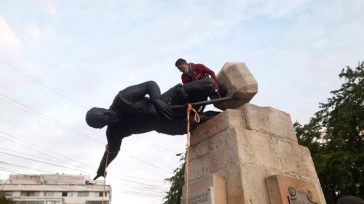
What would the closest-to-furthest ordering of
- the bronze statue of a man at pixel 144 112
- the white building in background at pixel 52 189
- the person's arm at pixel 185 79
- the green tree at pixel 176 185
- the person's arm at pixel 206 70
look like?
1. the bronze statue of a man at pixel 144 112
2. the person's arm at pixel 206 70
3. the person's arm at pixel 185 79
4. the green tree at pixel 176 185
5. the white building in background at pixel 52 189

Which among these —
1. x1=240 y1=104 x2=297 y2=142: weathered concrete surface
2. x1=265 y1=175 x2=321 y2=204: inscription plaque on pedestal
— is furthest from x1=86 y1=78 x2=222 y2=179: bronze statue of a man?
x1=265 y1=175 x2=321 y2=204: inscription plaque on pedestal

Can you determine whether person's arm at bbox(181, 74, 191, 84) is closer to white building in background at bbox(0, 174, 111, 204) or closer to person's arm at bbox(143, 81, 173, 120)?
person's arm at bbox(143, 81, 173, 120)

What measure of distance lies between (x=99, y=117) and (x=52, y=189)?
53075 mm

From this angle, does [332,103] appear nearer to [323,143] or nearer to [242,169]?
[323,143]

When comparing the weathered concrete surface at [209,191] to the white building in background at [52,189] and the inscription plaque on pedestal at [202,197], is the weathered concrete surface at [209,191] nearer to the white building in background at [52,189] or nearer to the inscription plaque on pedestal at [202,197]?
the inscription plaque on pedestal at [202,197]

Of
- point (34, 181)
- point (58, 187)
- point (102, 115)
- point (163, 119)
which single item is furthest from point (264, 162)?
point (34, 181)

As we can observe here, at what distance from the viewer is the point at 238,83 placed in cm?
416

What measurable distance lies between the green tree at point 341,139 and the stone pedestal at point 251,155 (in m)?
10.7

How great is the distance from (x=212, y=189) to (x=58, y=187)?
53.7 meters

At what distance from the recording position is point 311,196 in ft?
12.0

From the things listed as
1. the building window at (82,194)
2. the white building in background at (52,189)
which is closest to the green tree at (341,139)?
the white building in background at (52,189)

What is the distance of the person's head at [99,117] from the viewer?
12.3ft

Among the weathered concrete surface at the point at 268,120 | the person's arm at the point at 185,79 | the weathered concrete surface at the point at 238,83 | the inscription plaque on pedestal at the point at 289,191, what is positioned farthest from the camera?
the person's arm at the point at 185,79

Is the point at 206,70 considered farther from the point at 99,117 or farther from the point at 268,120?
the point at 99,117
